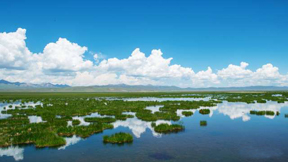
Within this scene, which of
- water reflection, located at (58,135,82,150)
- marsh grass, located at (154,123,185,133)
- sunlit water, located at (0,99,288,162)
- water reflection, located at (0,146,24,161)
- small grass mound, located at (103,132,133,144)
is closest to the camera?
sunlit water, located at (0,99,288,162)

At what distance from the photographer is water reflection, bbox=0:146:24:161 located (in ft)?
45.9

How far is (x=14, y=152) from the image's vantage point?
1487 centimetres

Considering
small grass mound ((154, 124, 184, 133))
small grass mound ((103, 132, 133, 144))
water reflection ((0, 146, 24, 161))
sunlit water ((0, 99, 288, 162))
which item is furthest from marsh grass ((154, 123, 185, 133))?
water reflection ((0, 146, 24, 161))

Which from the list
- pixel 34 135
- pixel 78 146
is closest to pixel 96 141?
pixel 78 146

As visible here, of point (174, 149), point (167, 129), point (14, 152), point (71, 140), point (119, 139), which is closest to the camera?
point (14, 152)

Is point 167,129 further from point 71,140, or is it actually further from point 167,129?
point 71,140

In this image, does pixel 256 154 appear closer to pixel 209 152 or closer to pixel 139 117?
pixel 209 152

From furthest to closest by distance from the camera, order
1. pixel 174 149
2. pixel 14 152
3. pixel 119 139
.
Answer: pixel 119 139 → pixel 174 149 → pixel 14 152

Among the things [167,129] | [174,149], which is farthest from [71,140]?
[167,129]

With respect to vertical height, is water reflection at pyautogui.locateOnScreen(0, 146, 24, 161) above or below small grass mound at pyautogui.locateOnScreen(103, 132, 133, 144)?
below

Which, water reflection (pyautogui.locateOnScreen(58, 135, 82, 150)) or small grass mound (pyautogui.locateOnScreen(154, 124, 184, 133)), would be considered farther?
small grass mound (pyautogui.locateOnScreen(154, 124, 184, 133))

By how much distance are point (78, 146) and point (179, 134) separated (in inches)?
361

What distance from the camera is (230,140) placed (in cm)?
1783

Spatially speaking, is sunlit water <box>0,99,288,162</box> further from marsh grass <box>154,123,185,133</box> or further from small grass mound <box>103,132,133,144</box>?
marsh grass <box>154,123,185,133</box>
